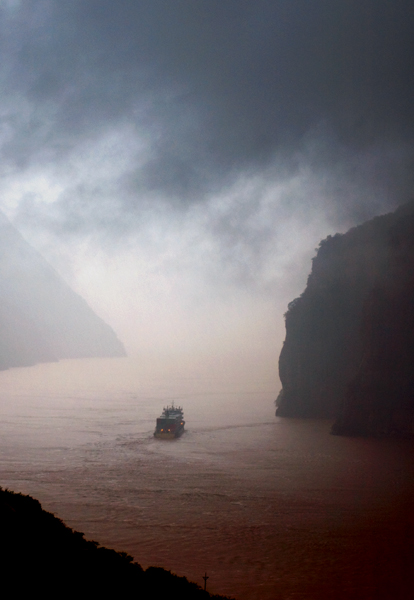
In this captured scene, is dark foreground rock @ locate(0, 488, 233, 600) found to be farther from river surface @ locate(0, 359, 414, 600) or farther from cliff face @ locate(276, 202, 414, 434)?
cliff face @ locate(276, 202, 414, 434)

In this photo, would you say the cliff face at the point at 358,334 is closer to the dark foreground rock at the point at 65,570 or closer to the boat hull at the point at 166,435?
the boat hull at the point at 166,435

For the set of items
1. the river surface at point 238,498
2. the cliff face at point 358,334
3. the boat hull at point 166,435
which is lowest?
the river surface at point 238,498

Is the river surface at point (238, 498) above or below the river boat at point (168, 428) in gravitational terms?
below

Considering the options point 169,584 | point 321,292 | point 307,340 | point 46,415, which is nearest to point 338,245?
point 321,292

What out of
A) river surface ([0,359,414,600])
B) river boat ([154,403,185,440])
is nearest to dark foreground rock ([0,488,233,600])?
river surface ([0,359,414,600])

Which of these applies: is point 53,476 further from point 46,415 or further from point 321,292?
point 321,292

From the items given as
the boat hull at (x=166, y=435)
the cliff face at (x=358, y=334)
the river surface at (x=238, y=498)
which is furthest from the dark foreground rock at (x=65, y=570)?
the cliff face at (x=358, y=334)
